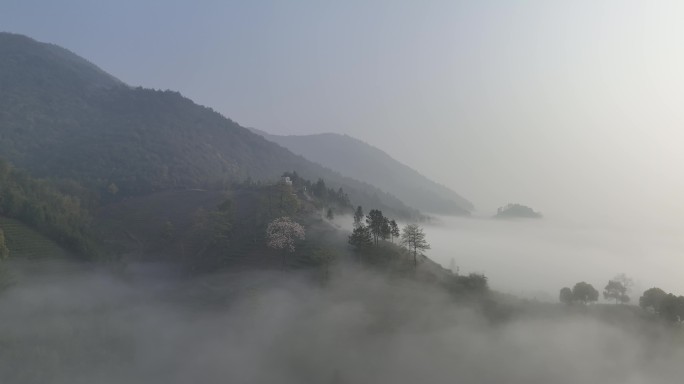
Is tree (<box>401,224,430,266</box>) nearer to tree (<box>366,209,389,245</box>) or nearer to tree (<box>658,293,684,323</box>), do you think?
tree (<box>366,209,389,245</box>)

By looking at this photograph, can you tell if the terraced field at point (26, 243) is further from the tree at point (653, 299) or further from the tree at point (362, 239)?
the tree at point (653, 299)

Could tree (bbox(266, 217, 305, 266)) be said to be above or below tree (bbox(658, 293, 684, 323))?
below

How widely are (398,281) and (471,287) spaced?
58.3 feet

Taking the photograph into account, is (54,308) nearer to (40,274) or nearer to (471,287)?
(40,274)

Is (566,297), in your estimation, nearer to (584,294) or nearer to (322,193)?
(584,294)

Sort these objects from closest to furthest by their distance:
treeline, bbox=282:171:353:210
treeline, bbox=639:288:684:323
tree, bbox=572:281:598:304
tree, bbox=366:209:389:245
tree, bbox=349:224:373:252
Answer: treeline, bbox=639:288:684:323
tree, bbox=349:224:373:252
tree, bbox=366:209:389:245
tree, bbox=572:281:598:304
treeline, bbox=282:171:353:210

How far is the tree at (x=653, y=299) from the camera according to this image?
4316 inches

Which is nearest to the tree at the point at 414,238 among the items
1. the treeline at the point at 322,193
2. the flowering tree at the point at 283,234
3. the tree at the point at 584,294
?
the flowering tree at the point at 283,234

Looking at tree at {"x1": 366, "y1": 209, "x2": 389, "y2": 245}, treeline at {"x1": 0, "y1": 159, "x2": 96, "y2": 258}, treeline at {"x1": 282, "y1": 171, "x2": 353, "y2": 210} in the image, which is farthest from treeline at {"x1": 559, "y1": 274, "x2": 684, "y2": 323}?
treeline at {"x1": 0, "y1": 159, "x2": 96, "y2": 258}

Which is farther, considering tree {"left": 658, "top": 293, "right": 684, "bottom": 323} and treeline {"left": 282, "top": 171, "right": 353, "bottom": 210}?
treeline {"left": 282, "top": 171, "right": 353, "bottom": 210}

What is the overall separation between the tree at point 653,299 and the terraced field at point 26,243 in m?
151

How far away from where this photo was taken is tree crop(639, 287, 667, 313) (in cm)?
10962

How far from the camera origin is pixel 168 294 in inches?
4284

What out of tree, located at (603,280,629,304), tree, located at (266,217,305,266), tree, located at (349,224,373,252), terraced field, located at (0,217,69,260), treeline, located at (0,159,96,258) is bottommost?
terraced field, located at (0,217,69,260)
